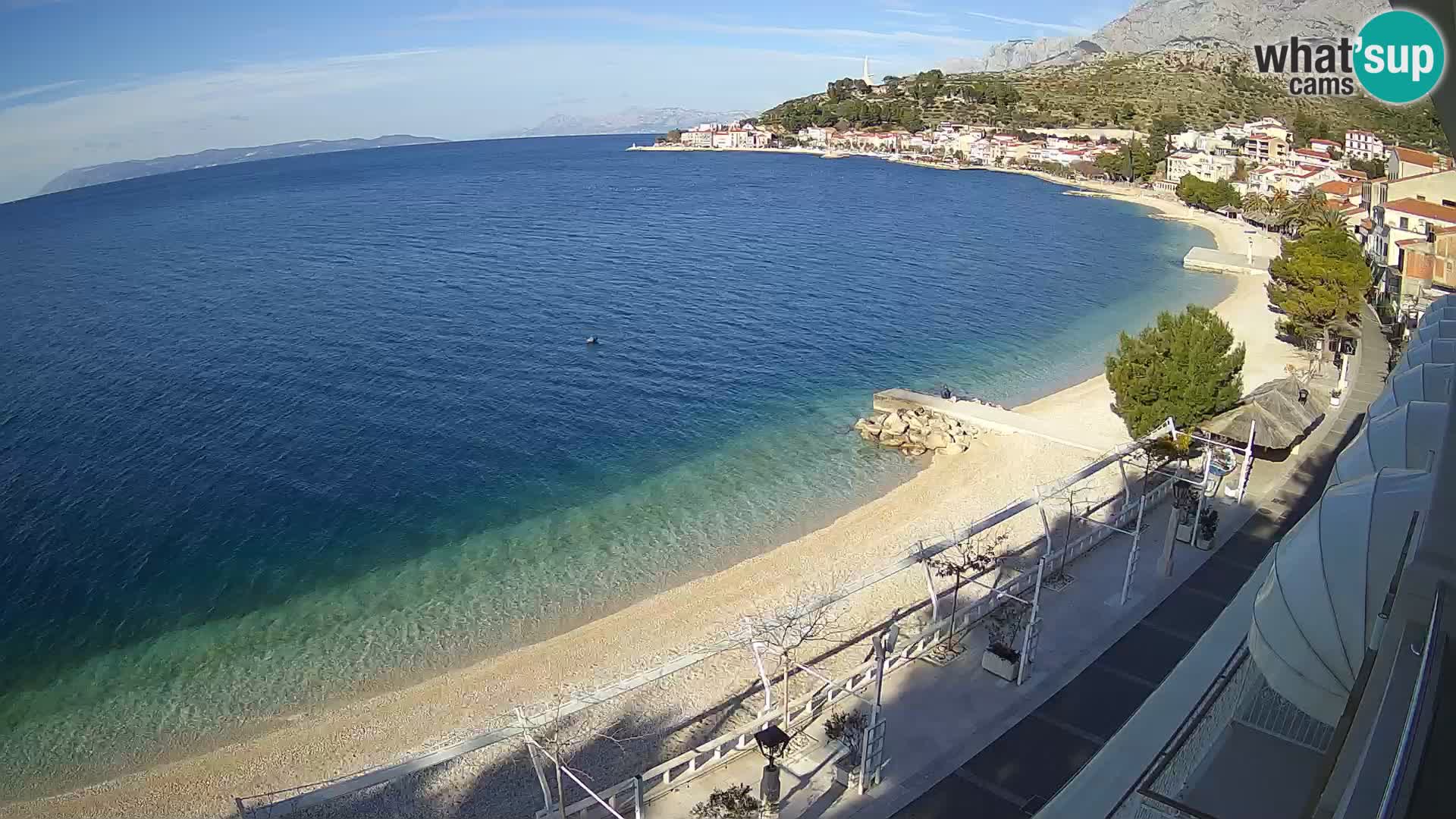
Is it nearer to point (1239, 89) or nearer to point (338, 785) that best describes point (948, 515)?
point (338, 785)

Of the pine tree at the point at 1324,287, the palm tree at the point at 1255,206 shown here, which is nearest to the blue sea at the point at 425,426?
the palm tree at the point at 1255,206

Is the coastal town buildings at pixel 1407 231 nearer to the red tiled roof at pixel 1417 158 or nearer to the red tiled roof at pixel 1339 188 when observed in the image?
the red tiled roof at pixel 1417 158

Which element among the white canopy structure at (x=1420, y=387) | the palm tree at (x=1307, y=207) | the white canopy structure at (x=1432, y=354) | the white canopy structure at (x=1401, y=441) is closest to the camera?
the white canopy structure at (x=1401, y=441)

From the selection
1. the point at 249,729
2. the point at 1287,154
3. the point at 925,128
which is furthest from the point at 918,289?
the point at 925,128

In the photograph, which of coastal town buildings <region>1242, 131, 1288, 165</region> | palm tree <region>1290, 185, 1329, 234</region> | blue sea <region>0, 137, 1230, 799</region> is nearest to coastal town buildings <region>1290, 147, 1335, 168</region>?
coastal town buildings <region>1242, 131, 1288, 165</region>

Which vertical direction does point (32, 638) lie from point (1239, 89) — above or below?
below

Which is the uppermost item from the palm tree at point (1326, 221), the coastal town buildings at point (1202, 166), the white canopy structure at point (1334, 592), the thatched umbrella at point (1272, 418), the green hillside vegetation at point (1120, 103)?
the green hillside vegetation at point (1120, 103)

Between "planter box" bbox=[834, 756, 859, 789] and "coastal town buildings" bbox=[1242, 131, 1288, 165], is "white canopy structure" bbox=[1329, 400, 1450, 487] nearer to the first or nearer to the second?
"planter box" bbox=[834, 756, 859, 789]
